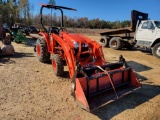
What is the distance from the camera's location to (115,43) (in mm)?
12836

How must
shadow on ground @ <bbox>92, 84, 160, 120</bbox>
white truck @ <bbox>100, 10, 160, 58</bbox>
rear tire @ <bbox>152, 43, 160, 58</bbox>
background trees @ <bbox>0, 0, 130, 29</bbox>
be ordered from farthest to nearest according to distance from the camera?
background trees @ <bbox>0, 0, 130, 29</bbox>
white truck @ <bbox>100, 10, 160, 58</bbox>
rear tire @ <bbox>152, 43, 160, 58</bbox>
shadow on ground @ <bbox>92, 84, 160, 120</bbox>

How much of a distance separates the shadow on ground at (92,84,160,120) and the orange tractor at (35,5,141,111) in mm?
191

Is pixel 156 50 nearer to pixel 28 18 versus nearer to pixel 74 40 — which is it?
pixel 74 40

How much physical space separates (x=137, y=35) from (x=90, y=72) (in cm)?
768

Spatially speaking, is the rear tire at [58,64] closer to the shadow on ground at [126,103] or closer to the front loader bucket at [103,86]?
the front loader bucket at [103,86]

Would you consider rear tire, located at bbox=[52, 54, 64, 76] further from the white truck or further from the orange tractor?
the white truck

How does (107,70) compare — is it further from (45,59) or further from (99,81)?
(45,59)

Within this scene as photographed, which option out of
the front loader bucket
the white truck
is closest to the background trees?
the white truck

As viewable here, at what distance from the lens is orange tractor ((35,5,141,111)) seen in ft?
13.7

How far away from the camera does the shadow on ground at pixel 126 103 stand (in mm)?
4018

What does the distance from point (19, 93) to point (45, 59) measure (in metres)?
2.74

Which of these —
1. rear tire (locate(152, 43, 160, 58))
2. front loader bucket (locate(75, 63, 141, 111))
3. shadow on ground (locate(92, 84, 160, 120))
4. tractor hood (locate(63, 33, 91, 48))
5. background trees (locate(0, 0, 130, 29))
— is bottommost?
shadow on ground (locate(92, 84, 160, 120))

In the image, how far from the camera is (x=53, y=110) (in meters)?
4.06

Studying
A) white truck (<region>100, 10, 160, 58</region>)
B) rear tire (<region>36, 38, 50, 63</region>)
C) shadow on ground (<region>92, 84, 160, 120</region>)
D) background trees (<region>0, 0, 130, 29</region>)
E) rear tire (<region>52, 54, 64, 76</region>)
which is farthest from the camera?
background trees (<region>0, 0, 130, 29</region>)
